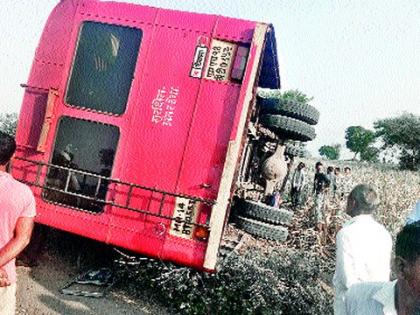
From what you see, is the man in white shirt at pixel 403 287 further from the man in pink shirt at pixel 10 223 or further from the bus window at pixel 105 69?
the bus window at pixel 105 69

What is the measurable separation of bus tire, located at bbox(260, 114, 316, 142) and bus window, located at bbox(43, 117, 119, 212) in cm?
221

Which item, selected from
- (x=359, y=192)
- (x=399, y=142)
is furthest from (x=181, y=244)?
(x=399, y=142)

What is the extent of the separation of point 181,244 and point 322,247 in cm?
355

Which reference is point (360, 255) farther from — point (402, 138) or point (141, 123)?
point (402, 138)

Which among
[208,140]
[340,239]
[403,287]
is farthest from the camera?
[208,140]

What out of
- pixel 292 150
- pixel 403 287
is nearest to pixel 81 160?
pixel 403 287

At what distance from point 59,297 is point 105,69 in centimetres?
253

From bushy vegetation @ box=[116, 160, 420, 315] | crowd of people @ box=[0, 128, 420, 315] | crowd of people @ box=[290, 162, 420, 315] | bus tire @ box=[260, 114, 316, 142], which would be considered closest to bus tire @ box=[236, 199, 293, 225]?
bushy vegetation @ box=[116, 160, 420, 315]

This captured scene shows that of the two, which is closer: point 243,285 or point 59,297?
point 59,297

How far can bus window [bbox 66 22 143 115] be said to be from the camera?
15.5 feet

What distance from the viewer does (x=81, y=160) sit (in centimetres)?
471

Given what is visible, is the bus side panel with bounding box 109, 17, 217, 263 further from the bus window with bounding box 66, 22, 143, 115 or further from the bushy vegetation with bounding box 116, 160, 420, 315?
the bushy vegetation with bounding box 116, 160, 420, 315

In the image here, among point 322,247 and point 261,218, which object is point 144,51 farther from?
point 322,247

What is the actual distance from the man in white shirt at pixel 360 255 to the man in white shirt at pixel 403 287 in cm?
108
